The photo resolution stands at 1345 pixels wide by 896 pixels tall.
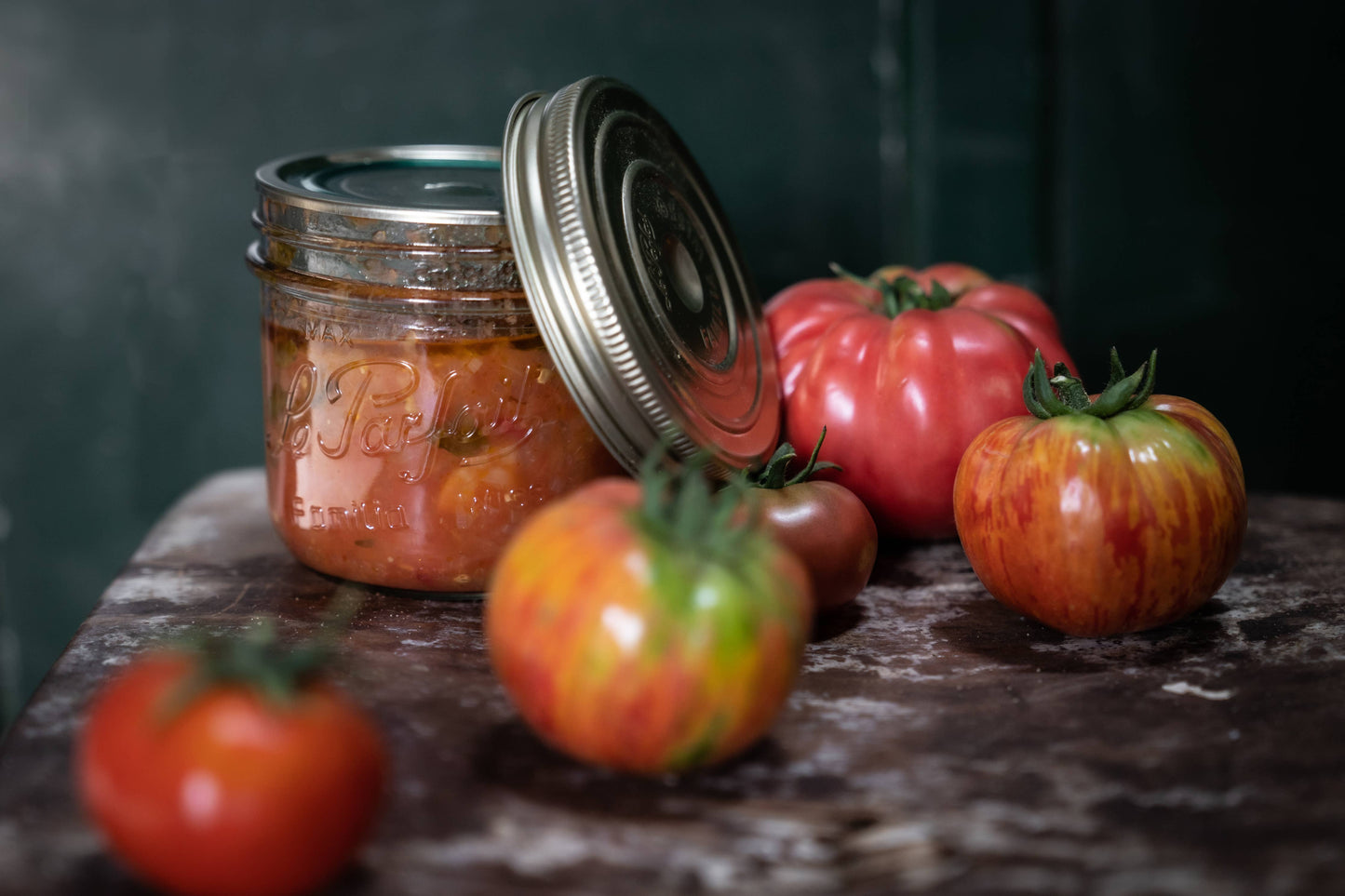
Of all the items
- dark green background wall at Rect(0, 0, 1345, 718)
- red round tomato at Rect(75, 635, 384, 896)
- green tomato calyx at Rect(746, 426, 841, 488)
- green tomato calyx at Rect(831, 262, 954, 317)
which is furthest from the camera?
dark green background wall at Rect(0, 0, 1345, 718)

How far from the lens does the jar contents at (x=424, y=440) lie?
957 mm

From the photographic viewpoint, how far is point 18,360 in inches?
63.0

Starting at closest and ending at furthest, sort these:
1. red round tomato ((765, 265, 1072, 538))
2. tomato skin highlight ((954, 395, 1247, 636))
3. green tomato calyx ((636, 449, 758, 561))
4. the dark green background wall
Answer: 1. green tomato calyx ((636, 449, 758, 561))
2. tomato skin highlight ((954, 395, 1247, 636))
3. red round tomato ((765, 265, 1072, 538))
4. the dark green background wall

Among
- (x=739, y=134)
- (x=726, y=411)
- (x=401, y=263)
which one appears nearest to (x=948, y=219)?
(x=739, y=134)

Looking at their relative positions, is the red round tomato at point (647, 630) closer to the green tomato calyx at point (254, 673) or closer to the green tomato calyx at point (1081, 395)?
the green tomato calyx at point (254, 673)

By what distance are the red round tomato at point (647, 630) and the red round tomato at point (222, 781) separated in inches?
4.7

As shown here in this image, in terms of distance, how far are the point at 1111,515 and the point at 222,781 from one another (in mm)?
653

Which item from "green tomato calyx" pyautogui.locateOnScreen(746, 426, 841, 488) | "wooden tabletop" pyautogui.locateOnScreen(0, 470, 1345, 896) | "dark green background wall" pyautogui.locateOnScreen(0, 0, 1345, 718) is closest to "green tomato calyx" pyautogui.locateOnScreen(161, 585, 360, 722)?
"wooden tabletop" pyautogui.locateOnScreen(0, 470, 1345, 896)

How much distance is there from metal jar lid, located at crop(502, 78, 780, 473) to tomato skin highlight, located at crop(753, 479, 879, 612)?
7 centimetres

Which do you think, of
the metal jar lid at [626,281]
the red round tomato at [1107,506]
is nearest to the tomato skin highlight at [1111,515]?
the red round tomato at [1107,506]

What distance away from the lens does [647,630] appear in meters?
0.63

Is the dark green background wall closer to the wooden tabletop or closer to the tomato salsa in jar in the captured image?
the tomato salsa in jar

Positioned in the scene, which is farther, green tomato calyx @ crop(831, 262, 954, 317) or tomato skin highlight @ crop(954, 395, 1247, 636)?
green tomato calyx @ crop(831, 262, 954, 317)

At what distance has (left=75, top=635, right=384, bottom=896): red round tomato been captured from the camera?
562mm
